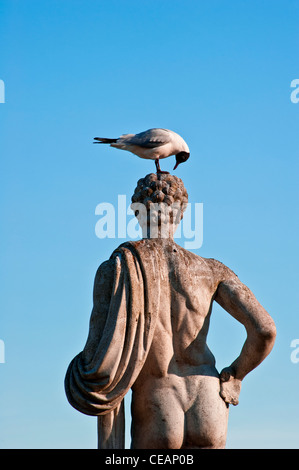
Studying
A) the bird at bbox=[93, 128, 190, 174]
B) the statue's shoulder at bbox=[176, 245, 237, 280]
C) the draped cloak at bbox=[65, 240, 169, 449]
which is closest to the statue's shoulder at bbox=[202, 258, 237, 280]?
the statue's shoulder at bbox=[176, 245, 237, 280]

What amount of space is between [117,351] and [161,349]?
1.54 ft

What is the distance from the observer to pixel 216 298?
420 inches

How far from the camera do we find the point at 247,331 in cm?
1046

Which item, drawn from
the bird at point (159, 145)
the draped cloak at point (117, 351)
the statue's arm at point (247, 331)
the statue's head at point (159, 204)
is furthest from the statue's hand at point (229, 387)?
the bird at point (159, 145)

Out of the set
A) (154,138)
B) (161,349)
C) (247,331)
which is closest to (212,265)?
(247,331)

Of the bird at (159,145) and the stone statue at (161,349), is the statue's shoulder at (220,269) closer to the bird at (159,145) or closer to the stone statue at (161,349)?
the stone statue at (161,349)

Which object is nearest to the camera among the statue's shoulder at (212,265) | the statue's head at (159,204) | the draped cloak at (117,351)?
the draped cloak at (117,351)

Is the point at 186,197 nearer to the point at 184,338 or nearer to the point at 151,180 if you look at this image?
the point at 151,180

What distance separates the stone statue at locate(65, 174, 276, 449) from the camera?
33.0 feet

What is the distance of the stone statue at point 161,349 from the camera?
10.1 meters

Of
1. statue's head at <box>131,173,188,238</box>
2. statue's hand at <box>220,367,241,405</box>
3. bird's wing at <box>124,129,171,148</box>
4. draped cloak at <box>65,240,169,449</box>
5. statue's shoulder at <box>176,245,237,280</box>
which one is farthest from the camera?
bird's wing at <box>124,129,171,148</box>

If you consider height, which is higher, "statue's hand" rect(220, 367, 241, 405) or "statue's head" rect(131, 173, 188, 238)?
"statue's head" rect(131, 173, 188, 238)

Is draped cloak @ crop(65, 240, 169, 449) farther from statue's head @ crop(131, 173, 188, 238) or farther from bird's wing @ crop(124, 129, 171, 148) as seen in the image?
bird's wing @ crop(124, 129, 171, 148)
